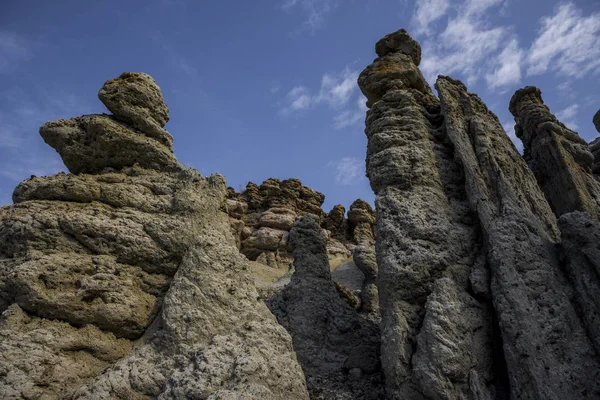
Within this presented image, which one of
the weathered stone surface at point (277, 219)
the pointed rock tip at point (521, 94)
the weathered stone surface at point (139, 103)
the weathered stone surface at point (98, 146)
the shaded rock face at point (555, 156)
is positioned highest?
the weathered stone surface at point (277, 219)

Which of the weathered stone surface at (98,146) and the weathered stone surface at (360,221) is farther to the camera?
the weathered stone surface at (360,221)

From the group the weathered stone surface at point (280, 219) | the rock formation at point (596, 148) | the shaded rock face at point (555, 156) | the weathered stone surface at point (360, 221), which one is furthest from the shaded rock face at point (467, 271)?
the weathered stone surface at point (360, 221)

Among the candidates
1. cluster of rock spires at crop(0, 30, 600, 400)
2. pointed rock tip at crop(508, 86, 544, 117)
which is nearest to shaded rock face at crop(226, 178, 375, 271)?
pointed rock tip at crop(508, 86, 544, 117)

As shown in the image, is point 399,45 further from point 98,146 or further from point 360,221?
point 360,221

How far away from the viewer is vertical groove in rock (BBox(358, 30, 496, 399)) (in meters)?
7.05

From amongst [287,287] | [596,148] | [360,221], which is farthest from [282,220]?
[287,287]

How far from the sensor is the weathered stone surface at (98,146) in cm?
841

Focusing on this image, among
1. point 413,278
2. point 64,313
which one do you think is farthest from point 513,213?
point 64,313

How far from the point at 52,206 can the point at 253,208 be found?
3491 cm

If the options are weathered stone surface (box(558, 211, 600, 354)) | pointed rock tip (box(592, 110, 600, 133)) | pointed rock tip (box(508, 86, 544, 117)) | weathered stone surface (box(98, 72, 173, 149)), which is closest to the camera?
weathered stone surface (box(558, 211, 600, 354))

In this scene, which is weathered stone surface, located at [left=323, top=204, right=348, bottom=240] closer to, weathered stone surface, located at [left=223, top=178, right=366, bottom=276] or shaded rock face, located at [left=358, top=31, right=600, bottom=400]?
weathered stone surface, located at [left=223, top=178, right=366, bottom=276]

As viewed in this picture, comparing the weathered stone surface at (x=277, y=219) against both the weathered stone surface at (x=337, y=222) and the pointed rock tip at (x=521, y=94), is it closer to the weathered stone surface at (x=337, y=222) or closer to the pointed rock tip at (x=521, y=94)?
the weathered stone surface at (x=337, y=222)

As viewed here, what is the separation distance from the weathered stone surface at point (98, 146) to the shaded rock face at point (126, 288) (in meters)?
0.02

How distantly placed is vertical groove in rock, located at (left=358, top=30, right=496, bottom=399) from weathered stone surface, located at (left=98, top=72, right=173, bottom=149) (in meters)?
5.20
